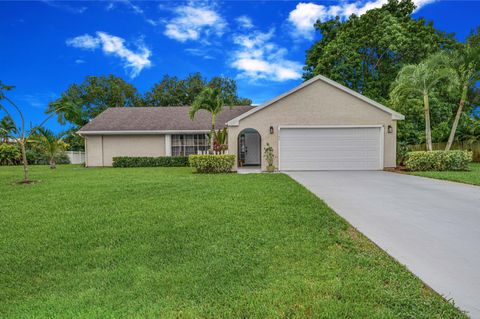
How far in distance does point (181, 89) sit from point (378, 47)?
2257 cm

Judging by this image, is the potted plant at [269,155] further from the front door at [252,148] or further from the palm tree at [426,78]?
the palm tree at [426,78]

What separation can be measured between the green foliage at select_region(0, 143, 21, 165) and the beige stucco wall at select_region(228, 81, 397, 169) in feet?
68.2

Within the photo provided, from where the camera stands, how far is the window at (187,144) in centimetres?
1938

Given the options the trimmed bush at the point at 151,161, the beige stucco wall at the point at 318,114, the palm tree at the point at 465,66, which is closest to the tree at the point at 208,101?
the beige stucco wall at the point at 318,114

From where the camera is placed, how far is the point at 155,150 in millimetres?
19422

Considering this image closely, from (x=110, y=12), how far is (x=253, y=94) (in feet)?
66.3

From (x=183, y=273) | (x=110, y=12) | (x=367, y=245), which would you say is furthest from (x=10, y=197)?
(x=110, y=12)

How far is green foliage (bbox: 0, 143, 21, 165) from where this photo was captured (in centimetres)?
2242

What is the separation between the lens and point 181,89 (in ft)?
112

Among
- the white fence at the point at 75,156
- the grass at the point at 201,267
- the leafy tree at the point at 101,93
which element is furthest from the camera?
the leafy tree at the point at 101,93

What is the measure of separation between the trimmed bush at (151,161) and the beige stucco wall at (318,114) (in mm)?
5688

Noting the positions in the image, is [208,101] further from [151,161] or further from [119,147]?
[119,147]

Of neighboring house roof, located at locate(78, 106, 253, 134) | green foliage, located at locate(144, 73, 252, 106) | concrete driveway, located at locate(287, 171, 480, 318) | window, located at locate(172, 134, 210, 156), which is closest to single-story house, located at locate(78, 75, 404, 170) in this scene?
neighboring house roof, located at locate(78, 106, 253, 134)

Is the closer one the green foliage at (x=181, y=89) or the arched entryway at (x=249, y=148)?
the arched entryway at (x=249, y=148)
